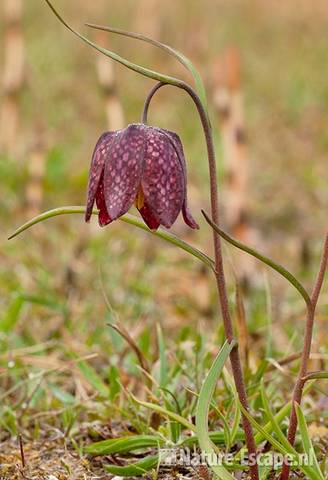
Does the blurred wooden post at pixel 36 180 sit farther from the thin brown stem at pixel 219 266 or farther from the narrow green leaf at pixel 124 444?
the thin brown stem at pixel 219 266

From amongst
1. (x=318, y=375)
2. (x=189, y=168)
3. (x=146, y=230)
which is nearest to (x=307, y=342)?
(x=318, y=375)

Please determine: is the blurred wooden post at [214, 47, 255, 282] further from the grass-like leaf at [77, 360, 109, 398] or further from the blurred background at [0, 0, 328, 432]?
the grass-like leaf at [77, 360, 109, 398]

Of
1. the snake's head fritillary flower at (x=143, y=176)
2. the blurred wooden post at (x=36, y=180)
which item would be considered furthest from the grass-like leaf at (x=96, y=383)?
the blurred wooden post at (x=36, y=180)

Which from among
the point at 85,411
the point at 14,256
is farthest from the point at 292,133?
the point at 85,411

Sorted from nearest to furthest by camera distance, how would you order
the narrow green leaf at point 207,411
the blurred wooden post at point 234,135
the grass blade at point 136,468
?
the narrow green leaf at point 207,411 < the grass blade at point 136,468 < the blurred wooden post at point 234,135

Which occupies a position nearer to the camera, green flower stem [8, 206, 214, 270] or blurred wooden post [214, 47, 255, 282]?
green flower stem [8, 206, 214, 270]

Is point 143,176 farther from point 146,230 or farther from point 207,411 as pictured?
point 207,411

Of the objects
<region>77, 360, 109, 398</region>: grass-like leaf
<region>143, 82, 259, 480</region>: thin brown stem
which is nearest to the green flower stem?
<region>143, 82, 259, 480</region>: thin brown stem
